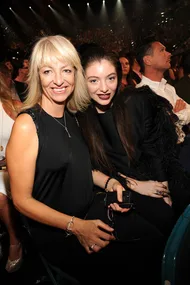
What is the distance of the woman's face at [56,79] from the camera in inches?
47.1

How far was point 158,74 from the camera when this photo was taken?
2.60 metres

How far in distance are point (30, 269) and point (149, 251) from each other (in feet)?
3.86

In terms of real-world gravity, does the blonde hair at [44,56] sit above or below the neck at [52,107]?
above

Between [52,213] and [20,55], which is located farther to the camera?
[20,55]

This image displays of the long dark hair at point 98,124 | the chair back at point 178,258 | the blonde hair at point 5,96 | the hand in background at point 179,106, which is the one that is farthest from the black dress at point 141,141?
the hand in background at point 179,106

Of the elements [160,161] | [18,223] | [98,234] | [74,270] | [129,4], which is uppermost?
[129,4]

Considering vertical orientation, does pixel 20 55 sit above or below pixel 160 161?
above

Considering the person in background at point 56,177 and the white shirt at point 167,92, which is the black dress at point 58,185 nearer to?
the person in background at point 56,177

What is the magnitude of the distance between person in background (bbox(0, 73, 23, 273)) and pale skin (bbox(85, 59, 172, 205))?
0.70m

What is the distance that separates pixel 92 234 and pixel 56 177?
0.30 metres

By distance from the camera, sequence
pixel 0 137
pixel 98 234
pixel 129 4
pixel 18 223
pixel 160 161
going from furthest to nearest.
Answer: pixel 129 4
pixel 18 223
pixel 0 137
pixel 160 161
pixel 98 234

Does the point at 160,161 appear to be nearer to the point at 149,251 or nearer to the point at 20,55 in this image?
the point at 149,251

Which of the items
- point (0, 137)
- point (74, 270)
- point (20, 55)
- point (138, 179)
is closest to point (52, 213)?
point (74, 270)

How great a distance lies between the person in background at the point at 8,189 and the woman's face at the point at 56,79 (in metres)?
0.76
